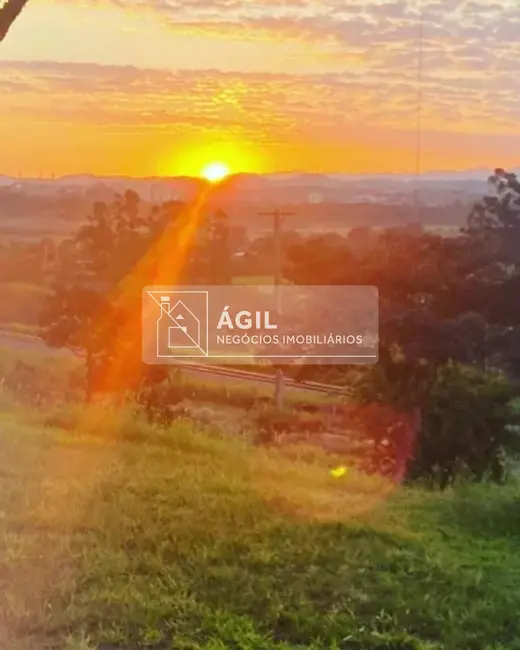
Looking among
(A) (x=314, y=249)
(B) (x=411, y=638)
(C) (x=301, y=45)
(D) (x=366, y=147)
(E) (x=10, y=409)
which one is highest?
(C) (x=301, y=45)

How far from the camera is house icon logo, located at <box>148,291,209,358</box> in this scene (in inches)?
79.2

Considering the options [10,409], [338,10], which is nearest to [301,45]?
[338,10]

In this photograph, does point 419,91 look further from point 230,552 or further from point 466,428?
point 230,552

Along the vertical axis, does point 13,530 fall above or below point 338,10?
below

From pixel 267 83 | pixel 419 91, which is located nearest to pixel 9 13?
pixel 267 83

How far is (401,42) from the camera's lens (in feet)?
6.52

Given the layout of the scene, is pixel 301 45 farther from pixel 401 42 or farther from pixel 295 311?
pixel 295 311

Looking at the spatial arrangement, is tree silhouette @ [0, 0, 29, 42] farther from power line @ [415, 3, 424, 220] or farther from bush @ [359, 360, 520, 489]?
bush @ [359, 360, 520, 489]

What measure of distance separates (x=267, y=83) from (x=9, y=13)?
461 millimetres

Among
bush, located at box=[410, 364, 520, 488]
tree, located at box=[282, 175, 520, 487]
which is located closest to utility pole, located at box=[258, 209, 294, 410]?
tree, located at box=[282, 175, 520, 487]

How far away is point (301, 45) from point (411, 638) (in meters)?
1.03

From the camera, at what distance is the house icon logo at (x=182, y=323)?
201 cm

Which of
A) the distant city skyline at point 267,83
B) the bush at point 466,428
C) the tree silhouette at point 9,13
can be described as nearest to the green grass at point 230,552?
the bush at point 466,428

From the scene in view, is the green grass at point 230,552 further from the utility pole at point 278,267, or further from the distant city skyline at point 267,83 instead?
the distant city skyline at point 267,83
